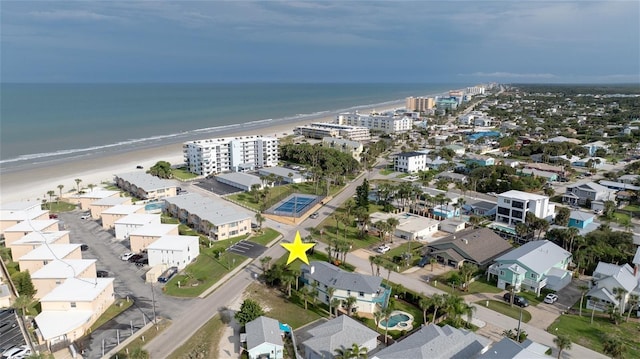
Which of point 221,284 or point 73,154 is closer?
point 221,284

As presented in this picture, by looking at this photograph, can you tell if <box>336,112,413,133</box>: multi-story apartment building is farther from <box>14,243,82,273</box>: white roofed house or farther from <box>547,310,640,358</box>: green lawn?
<box>547,310,640,358</box>: green lawn

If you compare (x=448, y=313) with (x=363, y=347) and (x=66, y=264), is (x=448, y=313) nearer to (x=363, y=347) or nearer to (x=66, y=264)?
(x=363, y=347)

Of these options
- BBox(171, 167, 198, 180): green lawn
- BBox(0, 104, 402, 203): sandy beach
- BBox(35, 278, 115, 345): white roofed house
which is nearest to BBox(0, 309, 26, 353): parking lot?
BBox(35, 278, 115, 345): white roofed house

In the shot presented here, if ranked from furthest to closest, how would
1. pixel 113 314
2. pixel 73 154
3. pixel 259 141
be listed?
pixel 73 154
pixel 259 141
pixel 113 314

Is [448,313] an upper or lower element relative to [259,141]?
lower

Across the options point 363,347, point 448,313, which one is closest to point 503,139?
point 448,313

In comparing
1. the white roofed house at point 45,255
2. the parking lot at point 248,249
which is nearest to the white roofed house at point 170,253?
the parking lot at point 248,249

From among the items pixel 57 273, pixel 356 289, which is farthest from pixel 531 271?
pixel 57 273
